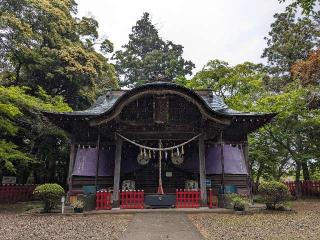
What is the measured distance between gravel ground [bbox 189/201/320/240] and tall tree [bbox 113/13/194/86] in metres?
32.6

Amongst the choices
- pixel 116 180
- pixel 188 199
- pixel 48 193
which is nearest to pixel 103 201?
pixel 116 180

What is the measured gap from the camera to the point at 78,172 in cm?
1645

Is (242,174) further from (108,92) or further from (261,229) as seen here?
(108,92)

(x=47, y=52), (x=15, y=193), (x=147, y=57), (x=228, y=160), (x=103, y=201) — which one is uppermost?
(x=147, y=57)

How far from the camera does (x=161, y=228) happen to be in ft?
30.6

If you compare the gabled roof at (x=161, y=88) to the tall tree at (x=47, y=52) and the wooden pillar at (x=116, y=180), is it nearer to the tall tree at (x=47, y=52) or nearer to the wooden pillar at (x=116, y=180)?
the wooden pillar at (x=116, y=180)

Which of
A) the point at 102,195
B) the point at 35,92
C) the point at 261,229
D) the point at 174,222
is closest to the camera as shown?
the point at 261,229

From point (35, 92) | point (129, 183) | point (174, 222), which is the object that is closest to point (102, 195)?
point (129, 183)

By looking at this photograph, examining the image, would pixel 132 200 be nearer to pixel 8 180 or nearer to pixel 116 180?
pixel 116 180

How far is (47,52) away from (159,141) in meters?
→ 12.0

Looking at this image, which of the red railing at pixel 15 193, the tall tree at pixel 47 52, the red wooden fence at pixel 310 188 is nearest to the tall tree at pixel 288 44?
the red wooden fence at pixel 310 188

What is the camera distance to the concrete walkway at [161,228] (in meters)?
8.07

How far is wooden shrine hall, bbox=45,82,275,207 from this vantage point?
557 inches

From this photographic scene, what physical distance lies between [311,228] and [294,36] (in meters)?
23.8
